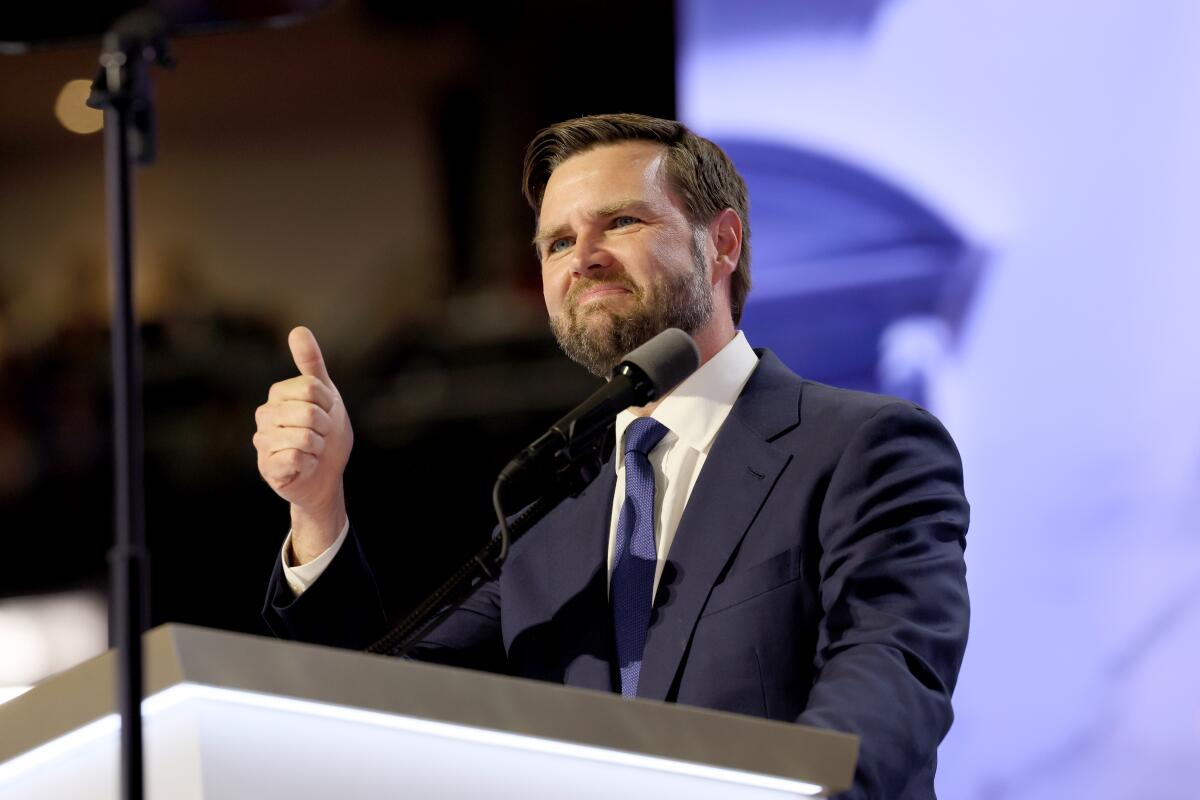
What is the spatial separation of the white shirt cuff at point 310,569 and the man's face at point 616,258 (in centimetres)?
48

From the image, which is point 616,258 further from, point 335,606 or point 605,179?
point 335,606

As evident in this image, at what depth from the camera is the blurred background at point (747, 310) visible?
2383 mm

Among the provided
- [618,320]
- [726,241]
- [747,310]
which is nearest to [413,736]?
[618,320]

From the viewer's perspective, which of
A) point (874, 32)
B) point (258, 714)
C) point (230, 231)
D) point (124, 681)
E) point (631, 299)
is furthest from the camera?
point (230, 231)

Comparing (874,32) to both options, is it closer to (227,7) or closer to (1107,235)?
(1107,235)

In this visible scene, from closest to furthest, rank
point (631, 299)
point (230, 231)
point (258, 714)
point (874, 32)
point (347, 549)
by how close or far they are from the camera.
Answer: point (258, 714), point (347, 549), point (631, 299), point (874, 32), point (230, 231)

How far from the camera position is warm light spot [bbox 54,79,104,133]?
140 inches

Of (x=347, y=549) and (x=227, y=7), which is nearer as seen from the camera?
(x=227, y=7)

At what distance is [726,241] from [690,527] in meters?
0.69

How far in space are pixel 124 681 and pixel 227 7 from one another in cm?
53

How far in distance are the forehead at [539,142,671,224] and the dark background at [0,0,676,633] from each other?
751mm

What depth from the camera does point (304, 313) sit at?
131 inches

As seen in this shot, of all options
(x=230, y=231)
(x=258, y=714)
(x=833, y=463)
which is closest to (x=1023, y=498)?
(x=833, y=463)

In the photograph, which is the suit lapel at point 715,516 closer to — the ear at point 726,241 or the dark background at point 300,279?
the ear at point 726,241
